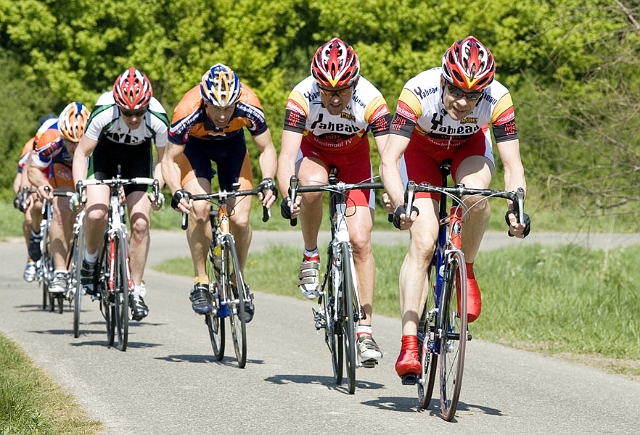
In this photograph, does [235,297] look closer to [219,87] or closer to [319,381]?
[319,381]

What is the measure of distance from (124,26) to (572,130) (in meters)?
29.6

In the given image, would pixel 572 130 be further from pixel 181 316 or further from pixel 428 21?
pixel 428 21

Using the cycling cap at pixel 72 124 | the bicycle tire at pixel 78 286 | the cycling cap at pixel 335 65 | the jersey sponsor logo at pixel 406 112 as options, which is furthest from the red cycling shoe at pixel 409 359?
the cycling cap at pixel 72 124

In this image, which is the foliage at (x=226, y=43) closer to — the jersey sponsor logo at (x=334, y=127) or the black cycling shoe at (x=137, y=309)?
the black cycling shoe at (x=137, y=309)

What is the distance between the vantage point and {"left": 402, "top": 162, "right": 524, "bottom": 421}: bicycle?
695 centimetres

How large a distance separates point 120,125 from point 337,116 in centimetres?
291

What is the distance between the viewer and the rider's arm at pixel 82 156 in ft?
35.0

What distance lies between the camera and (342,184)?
8219mm

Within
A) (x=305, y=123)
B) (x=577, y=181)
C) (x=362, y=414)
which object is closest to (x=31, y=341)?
(x=305, y=123)

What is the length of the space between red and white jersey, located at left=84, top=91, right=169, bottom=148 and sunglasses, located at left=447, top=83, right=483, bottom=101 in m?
3.93

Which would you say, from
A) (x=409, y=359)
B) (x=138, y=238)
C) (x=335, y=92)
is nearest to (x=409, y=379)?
(x=409, y=359)

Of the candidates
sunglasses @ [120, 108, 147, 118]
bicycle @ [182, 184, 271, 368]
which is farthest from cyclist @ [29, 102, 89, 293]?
bicycle @ [182, 184, 271, 368]

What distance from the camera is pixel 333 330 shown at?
8328 millimetres

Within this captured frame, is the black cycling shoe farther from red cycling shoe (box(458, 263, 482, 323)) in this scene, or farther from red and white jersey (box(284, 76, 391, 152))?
red cycling shoe (box(458, 263, 482, 323))
